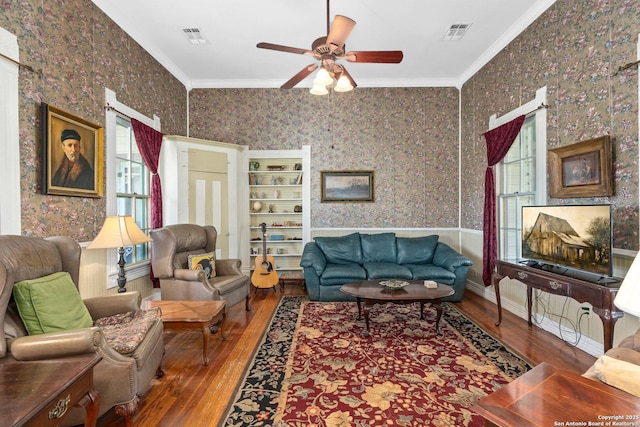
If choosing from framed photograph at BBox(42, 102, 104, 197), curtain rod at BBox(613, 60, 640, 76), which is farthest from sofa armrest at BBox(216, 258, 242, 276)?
curtain rod at BBox(613, 60, 640, 76)

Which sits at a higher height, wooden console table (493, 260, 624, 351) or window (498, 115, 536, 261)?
window (498, 115, 536, 261)

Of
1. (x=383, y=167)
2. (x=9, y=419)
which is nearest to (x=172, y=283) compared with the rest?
(x=9, y=419)

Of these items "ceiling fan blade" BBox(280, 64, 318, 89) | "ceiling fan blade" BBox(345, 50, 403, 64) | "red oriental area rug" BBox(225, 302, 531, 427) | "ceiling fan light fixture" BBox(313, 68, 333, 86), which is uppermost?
"ceiling fan blade" BBox(345, 50, 403, 64)

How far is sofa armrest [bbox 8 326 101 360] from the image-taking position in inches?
65.7

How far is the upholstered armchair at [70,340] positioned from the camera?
5.53 feet

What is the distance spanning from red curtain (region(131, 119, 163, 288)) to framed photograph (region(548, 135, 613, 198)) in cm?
463

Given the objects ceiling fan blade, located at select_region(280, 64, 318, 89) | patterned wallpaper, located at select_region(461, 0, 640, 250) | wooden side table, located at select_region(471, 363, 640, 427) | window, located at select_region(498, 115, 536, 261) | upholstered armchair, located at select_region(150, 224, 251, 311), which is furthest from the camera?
window, located at select_region(498, 115, 536, 261)

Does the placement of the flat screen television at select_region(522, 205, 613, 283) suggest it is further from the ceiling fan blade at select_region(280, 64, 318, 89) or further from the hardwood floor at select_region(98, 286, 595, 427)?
the ceiling fan blade at select_region(280, 64, 318, 89)

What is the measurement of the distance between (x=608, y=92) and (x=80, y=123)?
4.66 metres

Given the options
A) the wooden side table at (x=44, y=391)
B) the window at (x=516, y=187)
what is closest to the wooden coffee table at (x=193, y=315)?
the wooden side table at (x=44, y=391)

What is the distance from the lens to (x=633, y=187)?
8.17ft

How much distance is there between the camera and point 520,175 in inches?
158

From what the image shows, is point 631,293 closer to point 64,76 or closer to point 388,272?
point 388,272

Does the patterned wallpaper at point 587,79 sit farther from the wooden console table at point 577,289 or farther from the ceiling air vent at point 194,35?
the ceiling air vent at point 194,35
